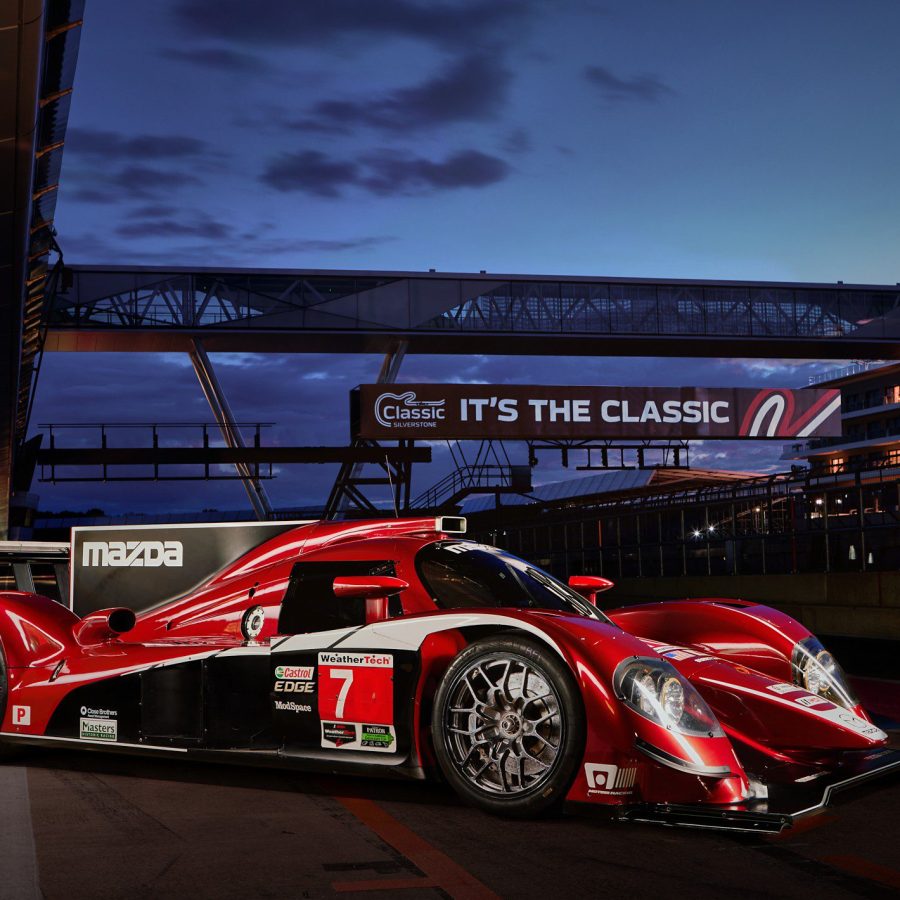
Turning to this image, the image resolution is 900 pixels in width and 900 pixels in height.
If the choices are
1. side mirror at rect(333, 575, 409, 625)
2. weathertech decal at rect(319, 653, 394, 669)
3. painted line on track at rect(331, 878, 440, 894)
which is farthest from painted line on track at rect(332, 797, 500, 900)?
side mirror at rect(333, 575, 409, 625)

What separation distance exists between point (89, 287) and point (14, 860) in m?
37.1

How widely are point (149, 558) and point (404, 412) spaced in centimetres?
2600

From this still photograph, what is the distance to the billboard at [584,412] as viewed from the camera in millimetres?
34062

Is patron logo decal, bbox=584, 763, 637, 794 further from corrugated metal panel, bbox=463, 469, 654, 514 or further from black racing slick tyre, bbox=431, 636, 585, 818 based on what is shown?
corrugated metal panel, bbox=463, 469, 654, 514

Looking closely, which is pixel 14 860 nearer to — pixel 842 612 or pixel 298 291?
pixel 842 612

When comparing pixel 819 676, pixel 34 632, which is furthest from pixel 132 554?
pixel 819 676

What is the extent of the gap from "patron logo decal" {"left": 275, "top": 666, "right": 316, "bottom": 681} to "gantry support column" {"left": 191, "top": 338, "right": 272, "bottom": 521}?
3384 cm

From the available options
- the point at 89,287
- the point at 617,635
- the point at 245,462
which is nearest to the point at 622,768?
the point at 617,635

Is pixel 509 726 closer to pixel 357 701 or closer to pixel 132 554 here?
pixel 357 701

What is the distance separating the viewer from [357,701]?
5.86m

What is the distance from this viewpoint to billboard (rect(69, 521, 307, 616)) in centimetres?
768

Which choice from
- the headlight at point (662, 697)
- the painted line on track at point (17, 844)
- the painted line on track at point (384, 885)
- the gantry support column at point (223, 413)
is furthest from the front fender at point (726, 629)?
the gantry support column at point (223, 413)

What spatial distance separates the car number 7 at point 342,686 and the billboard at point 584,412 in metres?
27.8

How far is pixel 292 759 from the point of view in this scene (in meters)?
5.99
